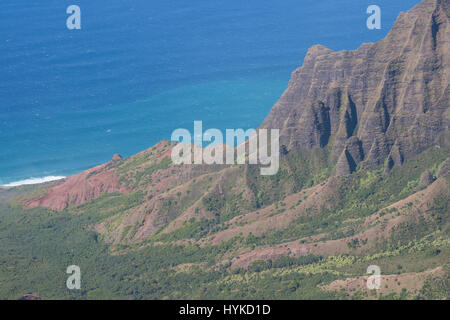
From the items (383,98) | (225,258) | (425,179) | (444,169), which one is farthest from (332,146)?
(225,258)

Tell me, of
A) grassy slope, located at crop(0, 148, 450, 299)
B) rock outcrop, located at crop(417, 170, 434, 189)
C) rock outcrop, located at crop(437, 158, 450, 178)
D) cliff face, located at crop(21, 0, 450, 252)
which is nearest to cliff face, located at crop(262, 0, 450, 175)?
cliff face, located at crop(21, 0, 450, 252)

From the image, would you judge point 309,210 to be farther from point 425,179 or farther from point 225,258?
point 425,179

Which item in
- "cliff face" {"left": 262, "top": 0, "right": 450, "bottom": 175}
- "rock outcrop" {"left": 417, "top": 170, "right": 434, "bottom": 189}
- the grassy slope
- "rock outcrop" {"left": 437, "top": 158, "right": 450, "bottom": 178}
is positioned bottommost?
the grassy slope

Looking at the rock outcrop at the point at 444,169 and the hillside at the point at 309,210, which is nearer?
the hillside at the point at 309,210

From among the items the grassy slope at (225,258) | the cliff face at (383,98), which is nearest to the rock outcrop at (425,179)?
the grassy slope at (225,258)

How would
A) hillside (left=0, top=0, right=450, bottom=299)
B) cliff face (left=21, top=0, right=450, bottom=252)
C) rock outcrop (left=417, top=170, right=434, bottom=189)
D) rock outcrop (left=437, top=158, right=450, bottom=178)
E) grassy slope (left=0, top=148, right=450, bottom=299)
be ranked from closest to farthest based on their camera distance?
1. grassy slope (left=0, top=148, right=450, bottom=299)
2. hillside (left=0, top=0, right=450, bottom=299)
3. rock outcrop (left=437, top=158, right=450, bottom=178)
4. rock outcrop (left=417, top=170, right=434, bottom=189)
5. cliff face (left=21, top=0, right=450, bottom=252)

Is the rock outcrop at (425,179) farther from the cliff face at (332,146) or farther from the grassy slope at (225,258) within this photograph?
the grassy slope at (225,258)

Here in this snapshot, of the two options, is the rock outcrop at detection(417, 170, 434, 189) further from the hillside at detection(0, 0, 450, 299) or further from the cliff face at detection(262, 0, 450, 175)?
the cliff face at detection(262, 0, 450, 175)
